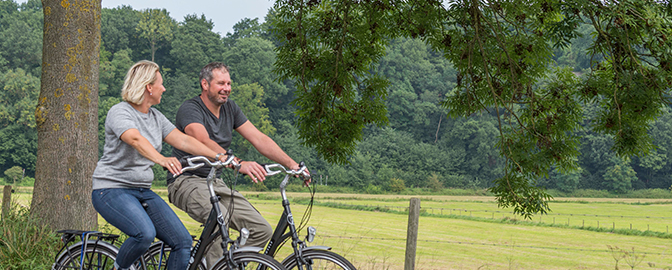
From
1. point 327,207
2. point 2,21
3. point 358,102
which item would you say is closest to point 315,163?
point 327,207

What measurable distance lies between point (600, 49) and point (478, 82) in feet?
5.42

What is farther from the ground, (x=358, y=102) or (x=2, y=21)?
(x=2, y=21)

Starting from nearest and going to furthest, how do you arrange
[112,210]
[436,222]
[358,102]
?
[112,210]
[358,102]
[436,222]

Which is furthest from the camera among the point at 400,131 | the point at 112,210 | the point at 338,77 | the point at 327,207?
the point at 400,131

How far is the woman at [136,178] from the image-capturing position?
10.6 ft

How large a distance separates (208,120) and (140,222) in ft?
2.95

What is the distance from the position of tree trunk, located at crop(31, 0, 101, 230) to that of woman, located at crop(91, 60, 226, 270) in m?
2.93

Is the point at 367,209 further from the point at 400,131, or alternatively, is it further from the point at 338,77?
the point at 338,77

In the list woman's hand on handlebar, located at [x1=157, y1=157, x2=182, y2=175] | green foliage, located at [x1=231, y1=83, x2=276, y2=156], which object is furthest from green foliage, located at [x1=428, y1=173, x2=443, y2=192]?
woman's hand on handlebar, located at [x1=157, y1=157, x2=182, y2=175]

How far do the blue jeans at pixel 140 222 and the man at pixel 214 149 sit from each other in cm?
27

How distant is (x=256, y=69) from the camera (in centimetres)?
9119

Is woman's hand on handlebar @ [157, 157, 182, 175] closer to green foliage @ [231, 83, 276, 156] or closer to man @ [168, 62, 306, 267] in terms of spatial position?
man @ [168, 62, 306, 267]

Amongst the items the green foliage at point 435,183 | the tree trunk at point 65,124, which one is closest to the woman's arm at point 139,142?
the tree trunk at point 65,124

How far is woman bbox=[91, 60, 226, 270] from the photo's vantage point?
3223 mm
